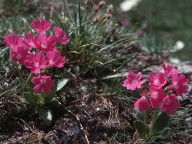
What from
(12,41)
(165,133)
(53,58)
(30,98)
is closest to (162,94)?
(165,133)

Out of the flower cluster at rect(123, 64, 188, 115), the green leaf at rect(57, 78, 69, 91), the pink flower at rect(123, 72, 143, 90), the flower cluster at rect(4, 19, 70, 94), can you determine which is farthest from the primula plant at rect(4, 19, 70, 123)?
the flower cluster at rect(123, 64, 188, 115)

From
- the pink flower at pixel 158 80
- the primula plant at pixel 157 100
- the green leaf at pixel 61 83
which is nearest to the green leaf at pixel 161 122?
the primula plant at pixel 157 100

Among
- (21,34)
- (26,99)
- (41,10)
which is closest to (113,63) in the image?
(21,34)

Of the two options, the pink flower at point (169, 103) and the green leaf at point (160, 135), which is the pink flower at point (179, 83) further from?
the green leaf at point (160, 135)

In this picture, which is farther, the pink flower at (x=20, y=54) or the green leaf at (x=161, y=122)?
the green leaf at (x=161, y=122)

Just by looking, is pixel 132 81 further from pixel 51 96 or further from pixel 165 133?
pixel 51 96

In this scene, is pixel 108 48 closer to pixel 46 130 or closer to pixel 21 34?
pixel 21 34

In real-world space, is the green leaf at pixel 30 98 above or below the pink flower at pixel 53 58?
below
